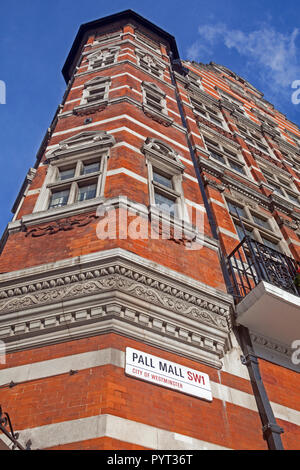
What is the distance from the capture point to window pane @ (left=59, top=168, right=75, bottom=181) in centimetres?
991

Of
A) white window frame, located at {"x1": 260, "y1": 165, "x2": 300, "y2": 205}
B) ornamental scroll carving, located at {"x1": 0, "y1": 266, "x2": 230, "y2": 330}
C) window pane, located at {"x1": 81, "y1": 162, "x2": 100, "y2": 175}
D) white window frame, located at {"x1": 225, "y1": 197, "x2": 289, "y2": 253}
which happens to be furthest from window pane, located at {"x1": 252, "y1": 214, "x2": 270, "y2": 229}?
ornamental scroll carving, located at {"x1": 0, "y1": 266, "x2": 230, "y2": 330}

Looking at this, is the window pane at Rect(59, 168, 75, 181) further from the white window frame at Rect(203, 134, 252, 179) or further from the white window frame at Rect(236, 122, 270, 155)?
the white window frame at Rect(236, 122, 270, 155)

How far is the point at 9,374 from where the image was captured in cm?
554

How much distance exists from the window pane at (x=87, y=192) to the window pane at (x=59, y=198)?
0.33 metres

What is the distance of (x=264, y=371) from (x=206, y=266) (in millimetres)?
2249

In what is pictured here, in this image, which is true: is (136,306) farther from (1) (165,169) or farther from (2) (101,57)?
(2) (101,57)

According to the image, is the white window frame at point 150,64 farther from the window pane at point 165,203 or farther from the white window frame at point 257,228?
the window pane at point 165,203

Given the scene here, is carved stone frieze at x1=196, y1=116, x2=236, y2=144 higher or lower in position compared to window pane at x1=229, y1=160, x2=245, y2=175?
higher

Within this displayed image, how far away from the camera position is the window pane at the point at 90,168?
9.73m

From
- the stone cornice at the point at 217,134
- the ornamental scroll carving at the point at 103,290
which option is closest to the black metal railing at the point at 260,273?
the ornamental scroll carving at the point at 103,290

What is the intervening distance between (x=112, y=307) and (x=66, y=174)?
17.1 ft

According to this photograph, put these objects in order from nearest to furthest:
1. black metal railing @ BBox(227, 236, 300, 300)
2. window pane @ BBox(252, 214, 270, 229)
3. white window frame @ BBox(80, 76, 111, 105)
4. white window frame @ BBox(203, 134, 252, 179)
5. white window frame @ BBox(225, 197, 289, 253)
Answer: black metal railing @ BBox(227, 236, 300, 300), white window frame @ BBox(225, 197, 289, 253), window pane @ BBox(252, 214, 270, 229), white window frame @ BBox(80, 76, 111, 105), white window frame @ BBox(203, 134, 252, 179)

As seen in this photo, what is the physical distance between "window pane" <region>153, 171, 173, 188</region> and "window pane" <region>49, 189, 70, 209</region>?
7.53ft

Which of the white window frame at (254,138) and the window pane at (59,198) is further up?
the white window frame at (254,138)
